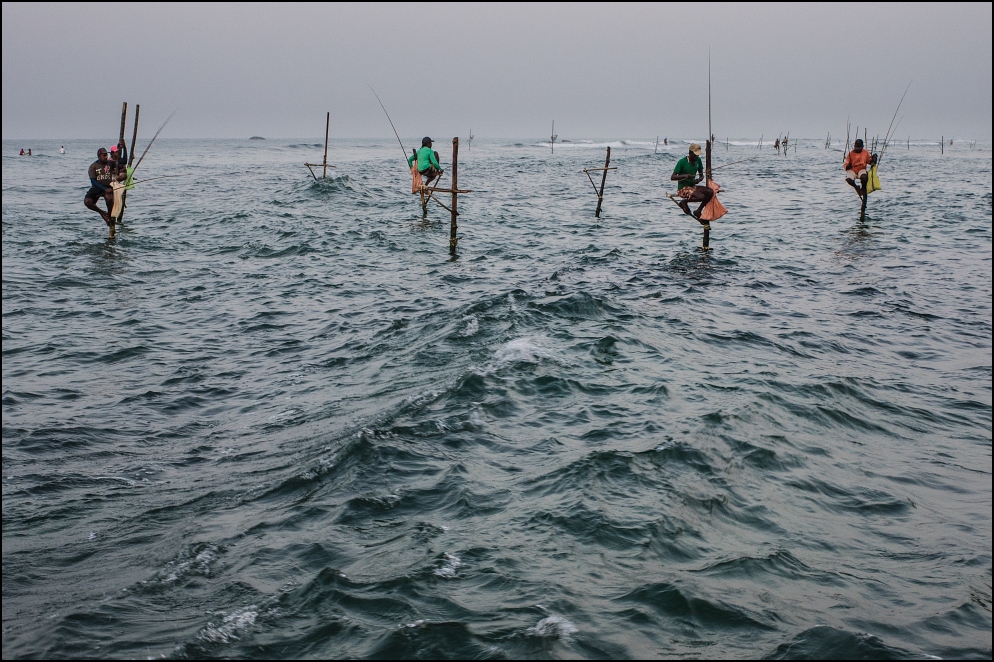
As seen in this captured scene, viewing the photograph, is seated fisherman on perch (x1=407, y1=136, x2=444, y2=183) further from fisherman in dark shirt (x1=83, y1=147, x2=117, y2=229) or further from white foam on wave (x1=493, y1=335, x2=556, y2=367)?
white foam on wave (x1=493, y1=335, x2=556, y2=367)

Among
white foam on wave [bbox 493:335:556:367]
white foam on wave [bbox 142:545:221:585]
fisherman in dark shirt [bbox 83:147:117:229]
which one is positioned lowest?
white foam on wave [bbox 142:545:221:585]


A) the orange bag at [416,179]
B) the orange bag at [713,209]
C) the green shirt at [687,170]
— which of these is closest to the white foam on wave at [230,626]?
the green shirt at [687,170]

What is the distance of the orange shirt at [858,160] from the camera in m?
22.5

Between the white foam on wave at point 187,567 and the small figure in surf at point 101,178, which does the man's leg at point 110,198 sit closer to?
the small figure in surf at point 101,178

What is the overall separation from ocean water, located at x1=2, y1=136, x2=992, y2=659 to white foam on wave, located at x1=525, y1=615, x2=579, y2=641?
21 millimetres

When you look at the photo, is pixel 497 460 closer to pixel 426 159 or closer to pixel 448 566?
pixel 448 566

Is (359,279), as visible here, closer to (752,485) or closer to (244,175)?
(752,485)

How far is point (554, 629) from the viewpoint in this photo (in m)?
4.86

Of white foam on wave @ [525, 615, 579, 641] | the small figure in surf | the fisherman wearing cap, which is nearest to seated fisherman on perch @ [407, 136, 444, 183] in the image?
the fisherman wearing cap

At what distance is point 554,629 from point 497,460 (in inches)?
116

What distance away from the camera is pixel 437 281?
54.2 feet

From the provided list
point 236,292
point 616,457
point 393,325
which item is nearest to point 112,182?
point 236,292

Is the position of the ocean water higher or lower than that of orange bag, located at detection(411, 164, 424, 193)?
lower

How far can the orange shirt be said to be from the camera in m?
22.5
